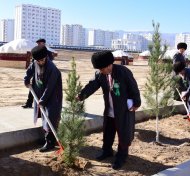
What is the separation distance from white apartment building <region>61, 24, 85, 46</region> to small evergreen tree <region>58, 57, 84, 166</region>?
16876 cm

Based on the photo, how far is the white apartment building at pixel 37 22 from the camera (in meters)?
150

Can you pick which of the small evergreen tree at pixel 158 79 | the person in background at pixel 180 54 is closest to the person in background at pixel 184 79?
the person in background at pixel 180 54

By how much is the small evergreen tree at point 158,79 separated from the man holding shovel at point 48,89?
1.77m

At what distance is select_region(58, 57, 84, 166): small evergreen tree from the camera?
516 centimetres

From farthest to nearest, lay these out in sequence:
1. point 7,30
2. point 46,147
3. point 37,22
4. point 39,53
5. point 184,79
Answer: point 7,30 → point 37,22 → point 184,79 → point 46,147 → point 39,53

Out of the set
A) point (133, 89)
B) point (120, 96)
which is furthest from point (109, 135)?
point (133, 89)

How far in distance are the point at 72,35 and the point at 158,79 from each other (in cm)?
17453

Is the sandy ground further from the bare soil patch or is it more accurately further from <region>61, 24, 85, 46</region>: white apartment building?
<region>61, 24, 85, 46</region>: white apartment building

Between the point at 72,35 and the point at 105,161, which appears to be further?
the point at 72,35

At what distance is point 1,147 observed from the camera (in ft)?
20.8

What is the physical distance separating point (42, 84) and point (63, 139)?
128 centimetres

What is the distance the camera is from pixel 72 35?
17975 cm

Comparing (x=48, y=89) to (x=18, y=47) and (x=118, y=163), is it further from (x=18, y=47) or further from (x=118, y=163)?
(x=18, y=47)

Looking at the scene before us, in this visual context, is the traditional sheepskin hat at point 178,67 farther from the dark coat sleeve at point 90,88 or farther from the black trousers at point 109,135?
the dark coat sleeve at point 90,88
